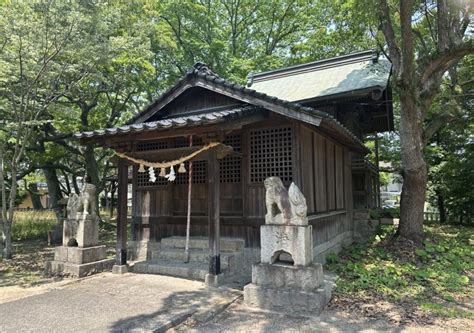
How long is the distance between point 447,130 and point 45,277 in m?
21.5

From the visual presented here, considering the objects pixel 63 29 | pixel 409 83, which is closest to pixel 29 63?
pixel 63 29

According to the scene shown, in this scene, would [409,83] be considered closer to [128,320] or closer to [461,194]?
[128,320]

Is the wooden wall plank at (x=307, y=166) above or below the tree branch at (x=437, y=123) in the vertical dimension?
below

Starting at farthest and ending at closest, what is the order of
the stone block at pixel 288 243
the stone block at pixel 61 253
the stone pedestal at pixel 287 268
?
the stone block at pixel 61 253 < the stone block at pixel 288 243 < the stone pedestal at pixel 287 268

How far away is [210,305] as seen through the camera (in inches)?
226

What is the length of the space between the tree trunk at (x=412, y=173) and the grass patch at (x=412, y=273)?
650 millimetres

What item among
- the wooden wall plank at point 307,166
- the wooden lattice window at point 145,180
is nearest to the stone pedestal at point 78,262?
the wooden lattice window at point 145,180

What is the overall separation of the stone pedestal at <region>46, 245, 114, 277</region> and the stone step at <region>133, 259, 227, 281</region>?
975mm

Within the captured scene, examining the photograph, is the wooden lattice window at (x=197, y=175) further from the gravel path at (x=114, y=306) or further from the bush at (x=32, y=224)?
the bush at (x=32, y=224)

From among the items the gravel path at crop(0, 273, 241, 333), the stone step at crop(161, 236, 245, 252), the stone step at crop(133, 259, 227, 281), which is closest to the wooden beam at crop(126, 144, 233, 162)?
the stone step at crop(161, 236, 245, 252)

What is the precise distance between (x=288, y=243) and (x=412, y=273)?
171 inches

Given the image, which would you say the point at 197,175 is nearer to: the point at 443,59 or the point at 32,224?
the point at 443,59

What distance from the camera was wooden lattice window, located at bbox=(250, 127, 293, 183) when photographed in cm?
805

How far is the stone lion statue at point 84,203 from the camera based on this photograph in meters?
8.35
